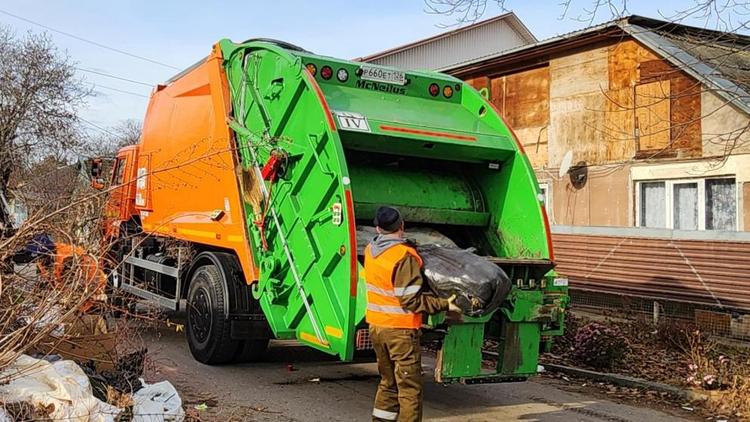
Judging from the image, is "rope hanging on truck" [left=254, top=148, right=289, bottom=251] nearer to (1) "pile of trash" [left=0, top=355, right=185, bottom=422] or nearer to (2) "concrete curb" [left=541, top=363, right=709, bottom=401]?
(1) "pile of trash" [left=0, top=355, right=185, bottom=422]

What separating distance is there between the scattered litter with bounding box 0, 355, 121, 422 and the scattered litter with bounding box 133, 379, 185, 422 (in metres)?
0.22

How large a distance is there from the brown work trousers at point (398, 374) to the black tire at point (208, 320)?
2.39 meters

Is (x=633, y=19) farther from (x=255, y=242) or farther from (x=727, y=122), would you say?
(x=255, y=242)

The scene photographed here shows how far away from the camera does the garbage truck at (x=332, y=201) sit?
17.3ft

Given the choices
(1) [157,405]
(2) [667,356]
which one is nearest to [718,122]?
(2) [667,356]

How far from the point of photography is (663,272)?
29.5 ft

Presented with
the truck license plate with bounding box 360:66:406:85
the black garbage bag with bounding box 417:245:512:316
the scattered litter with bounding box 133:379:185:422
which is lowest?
the scattered litter with bounding box 133:379:185:422

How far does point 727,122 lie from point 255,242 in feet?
22.8

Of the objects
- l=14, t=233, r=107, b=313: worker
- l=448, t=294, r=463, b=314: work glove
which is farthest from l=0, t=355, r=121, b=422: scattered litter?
l=448, t=294, r=463, b=314: work glove

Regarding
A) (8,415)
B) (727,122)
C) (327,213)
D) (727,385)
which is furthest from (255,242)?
(727,122)

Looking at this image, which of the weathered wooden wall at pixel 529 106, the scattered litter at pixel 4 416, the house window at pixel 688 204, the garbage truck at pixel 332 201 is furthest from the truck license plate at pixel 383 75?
the weathered wooden wall at pixel 529 106

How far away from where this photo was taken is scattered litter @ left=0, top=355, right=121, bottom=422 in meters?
3.94

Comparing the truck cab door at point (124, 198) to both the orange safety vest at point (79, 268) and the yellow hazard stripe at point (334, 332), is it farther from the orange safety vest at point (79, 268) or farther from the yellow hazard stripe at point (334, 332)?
the yellow hazard stripe at point (334, 332)

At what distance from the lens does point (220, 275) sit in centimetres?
666
